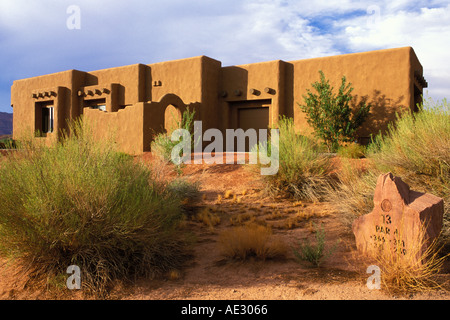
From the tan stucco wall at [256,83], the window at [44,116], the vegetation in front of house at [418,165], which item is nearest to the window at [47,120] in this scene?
the window at [44,116]

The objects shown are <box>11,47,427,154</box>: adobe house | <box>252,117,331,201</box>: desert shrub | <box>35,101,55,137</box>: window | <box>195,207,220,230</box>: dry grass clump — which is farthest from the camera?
<box>35,101,55,137</box>: window

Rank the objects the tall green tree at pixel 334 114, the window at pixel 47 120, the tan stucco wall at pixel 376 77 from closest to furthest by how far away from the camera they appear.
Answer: the tan stucco wall at pixel 376 77 → the tall green tree at pixel 334 114 → the window at pixel 47 120

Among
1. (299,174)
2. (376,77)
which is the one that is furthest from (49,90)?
(299,174)

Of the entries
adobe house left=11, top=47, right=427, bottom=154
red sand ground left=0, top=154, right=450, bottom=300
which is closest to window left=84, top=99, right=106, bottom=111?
adobe house left=11, top=47, right=427, bottom=154

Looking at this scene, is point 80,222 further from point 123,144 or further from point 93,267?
point 123,144

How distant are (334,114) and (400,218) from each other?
10.1 meters

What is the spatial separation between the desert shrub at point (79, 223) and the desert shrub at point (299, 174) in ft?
13.4

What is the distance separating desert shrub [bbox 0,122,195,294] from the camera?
13.5 ft

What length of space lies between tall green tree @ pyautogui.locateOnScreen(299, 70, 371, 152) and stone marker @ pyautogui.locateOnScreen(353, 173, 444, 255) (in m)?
9.57

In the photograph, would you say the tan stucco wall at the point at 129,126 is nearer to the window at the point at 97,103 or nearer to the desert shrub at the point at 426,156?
Answer: the window at the point at 97,103

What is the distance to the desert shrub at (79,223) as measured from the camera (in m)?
4.12

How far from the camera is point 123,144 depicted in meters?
14.6

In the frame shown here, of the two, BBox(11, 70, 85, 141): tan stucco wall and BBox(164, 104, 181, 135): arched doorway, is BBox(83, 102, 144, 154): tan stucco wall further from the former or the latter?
BBox(11, 70, 85, 141): tan stucco wall
